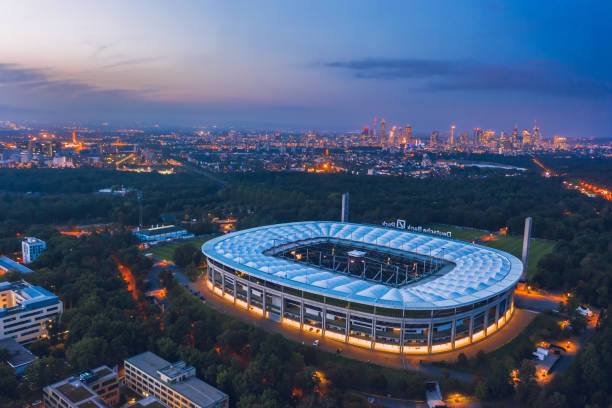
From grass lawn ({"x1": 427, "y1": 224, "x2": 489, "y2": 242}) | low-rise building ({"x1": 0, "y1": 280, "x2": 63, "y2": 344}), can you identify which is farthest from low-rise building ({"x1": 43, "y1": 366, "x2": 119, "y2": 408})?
grass lawn ({"x1": 427, "y1": 224, "x2": 489, "y2": 242})

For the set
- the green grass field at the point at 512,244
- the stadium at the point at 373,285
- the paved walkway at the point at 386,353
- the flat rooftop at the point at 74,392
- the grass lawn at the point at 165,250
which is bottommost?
the grass lawn at the point at 165,250

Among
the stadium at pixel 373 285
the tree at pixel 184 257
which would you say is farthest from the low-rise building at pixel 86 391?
the tree at pixel 184 257

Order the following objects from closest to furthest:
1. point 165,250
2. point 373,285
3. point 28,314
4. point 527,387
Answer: point 527,387
point 28,314
point 373,285
point 165,250

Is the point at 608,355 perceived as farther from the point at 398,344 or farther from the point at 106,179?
the point at 106,179

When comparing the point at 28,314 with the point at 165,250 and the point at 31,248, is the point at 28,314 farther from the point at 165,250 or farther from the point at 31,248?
the point at 165,250

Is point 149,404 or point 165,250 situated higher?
point 149,404

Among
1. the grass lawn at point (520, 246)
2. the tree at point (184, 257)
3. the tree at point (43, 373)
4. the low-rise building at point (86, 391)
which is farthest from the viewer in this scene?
the grass lawn at point (520, 246)

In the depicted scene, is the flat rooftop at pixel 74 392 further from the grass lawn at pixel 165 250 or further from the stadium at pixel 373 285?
the grass lawn at pixel 165 250

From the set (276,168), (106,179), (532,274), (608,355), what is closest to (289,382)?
(608,355)

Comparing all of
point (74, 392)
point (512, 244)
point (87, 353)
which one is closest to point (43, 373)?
point (87, 353)
